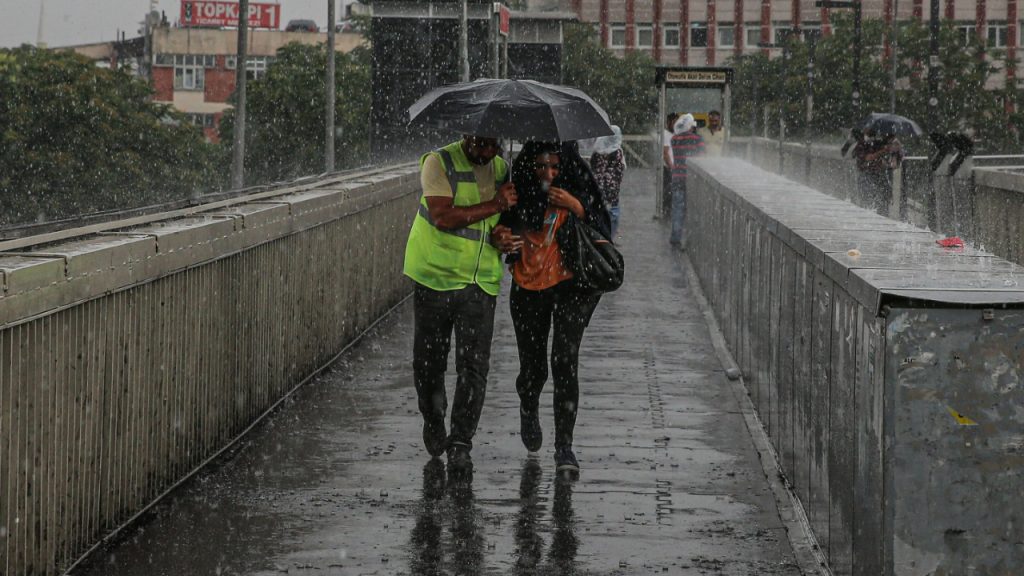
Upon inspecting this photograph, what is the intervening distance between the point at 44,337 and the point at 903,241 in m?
3.35

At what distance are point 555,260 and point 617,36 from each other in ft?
400

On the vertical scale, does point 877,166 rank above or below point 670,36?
below

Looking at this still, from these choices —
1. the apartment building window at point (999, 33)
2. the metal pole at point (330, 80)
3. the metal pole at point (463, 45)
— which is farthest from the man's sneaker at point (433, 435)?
the apartment building window at point (999, 33)

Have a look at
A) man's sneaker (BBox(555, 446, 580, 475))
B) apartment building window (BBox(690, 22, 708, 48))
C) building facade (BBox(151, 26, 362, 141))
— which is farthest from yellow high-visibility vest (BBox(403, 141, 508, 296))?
building facade (BBox(151, 26, 362, 141))

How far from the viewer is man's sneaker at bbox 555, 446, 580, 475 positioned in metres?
8.11

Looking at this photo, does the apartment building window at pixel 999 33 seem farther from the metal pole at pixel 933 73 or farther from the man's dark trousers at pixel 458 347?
the man's dark trousers at pixel 458 347

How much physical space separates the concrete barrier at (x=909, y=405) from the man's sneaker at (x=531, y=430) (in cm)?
139

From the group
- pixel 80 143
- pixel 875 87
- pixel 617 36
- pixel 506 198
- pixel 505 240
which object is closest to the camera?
pixel 506 198

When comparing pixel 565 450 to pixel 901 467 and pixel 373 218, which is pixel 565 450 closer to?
pixel 901 467

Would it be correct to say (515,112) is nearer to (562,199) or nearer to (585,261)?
(562,199)

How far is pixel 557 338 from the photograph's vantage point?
27.5 ft

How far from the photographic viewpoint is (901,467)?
5230 mm

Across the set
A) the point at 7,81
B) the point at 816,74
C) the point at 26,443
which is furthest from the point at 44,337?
the point at 816,74

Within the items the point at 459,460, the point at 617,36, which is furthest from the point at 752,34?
the point at 459,460
